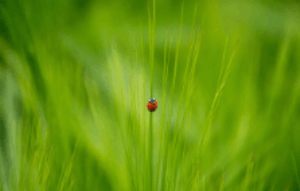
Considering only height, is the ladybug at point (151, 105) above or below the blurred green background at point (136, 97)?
above

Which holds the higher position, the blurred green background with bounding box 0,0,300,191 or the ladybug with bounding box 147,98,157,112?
the ladybug with bounding box 147,98,157,112

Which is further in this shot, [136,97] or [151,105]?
[136,97]

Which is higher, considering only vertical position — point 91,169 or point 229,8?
point 229,8

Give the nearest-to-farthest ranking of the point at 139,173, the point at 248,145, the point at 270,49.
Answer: the point at 139,173 < the point at 248,145 < the point at 270,49

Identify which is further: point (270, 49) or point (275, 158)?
point (270, 49)

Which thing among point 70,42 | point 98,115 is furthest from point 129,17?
point 98,115

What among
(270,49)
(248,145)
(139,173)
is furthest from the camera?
(270,49)

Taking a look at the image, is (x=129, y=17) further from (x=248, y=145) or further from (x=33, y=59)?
(x=248, y=145)
